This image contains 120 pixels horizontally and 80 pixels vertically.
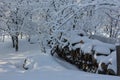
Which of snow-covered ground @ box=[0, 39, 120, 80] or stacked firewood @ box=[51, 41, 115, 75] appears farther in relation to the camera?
stacked firewood @ box=[51, 41, 115, 75]

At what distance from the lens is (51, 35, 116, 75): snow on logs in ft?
30.2

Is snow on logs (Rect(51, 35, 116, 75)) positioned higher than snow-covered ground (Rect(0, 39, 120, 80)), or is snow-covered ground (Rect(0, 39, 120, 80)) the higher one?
snow on logs (Rect(51, 35, 116, 75))

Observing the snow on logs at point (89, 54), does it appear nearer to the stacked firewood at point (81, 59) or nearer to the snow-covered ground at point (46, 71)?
the stacked firewood at point (81, 59)

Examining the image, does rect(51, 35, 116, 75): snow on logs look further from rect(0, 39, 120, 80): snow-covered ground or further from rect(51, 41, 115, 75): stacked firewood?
rect(0, 39, 120, 80): snow-covered ground

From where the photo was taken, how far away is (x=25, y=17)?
24.2m

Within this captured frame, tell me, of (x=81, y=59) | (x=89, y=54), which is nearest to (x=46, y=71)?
(x=89, y=54)

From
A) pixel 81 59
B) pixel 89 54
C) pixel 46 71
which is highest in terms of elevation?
pixel 89 54

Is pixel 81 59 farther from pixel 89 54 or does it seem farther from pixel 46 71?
pixel 46 71

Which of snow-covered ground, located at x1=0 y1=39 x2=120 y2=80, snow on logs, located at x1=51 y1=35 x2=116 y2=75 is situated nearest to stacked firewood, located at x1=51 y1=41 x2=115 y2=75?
snow on logs, located at x1=51 y1=35 x2=116 y2=75

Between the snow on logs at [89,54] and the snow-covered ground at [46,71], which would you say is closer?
the snow-covered ground at [46,71]

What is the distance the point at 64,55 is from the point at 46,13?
4.28 meters

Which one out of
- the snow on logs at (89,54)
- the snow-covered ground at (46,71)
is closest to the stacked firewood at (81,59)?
the snow on logs at (89,54)

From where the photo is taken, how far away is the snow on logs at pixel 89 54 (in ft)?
30.2

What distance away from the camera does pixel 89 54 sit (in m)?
10.8
